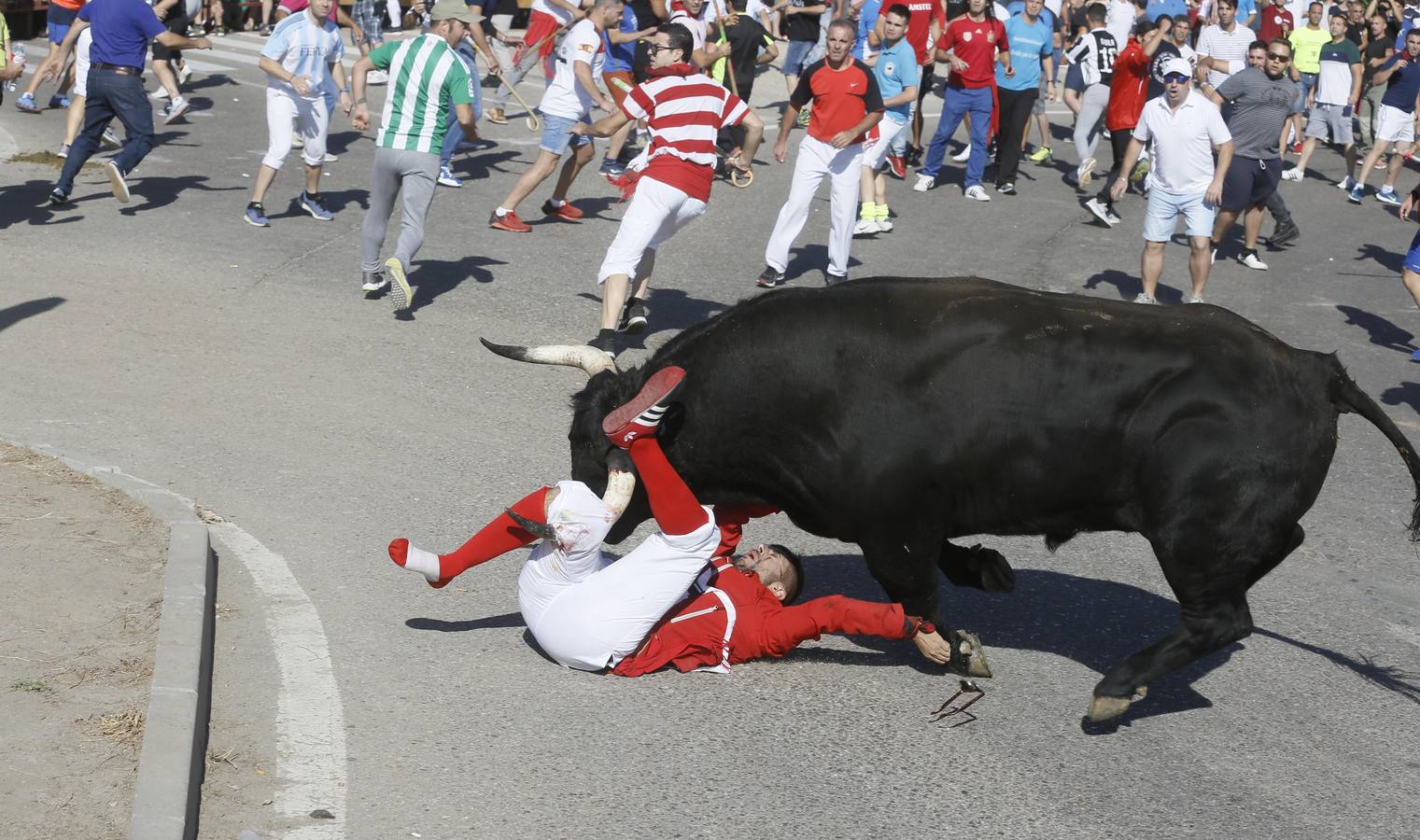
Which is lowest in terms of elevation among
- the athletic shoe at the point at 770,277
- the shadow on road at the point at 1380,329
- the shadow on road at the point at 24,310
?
the shadow on road at the point at 1380,329

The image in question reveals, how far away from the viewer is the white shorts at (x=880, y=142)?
13328 millimetres

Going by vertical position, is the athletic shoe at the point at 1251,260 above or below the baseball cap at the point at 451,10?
below

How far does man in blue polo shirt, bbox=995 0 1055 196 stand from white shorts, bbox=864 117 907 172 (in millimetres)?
2158

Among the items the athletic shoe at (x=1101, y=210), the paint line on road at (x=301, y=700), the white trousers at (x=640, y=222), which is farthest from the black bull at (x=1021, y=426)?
the athletic shoe at (x=1101, y=210)

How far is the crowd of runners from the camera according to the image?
404 inches

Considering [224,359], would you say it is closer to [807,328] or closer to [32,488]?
[32,488]

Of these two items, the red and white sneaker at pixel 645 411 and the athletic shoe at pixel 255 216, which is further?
the athletic shoe at pixel 255 216

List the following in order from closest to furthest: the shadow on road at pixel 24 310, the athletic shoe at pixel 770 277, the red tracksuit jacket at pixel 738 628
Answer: the red tracksuit jacket at pixel 738 628
the shadow on road at pixel 24 310
the athletic shoe at pixel 770 277

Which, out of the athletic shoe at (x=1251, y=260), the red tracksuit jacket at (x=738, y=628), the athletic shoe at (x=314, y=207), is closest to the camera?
the red tracksuit jacket at (x=738, y=628)

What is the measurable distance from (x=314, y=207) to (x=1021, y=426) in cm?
889

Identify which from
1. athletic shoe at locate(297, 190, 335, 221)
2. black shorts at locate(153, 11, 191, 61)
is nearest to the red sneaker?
athletic shoe at locate(297, 190, 335, 221)

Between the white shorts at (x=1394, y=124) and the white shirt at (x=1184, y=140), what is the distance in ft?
21.8

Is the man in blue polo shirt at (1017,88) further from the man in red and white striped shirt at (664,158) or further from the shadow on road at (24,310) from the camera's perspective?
the shadow on road at (24,310)

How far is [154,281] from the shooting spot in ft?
34.2
